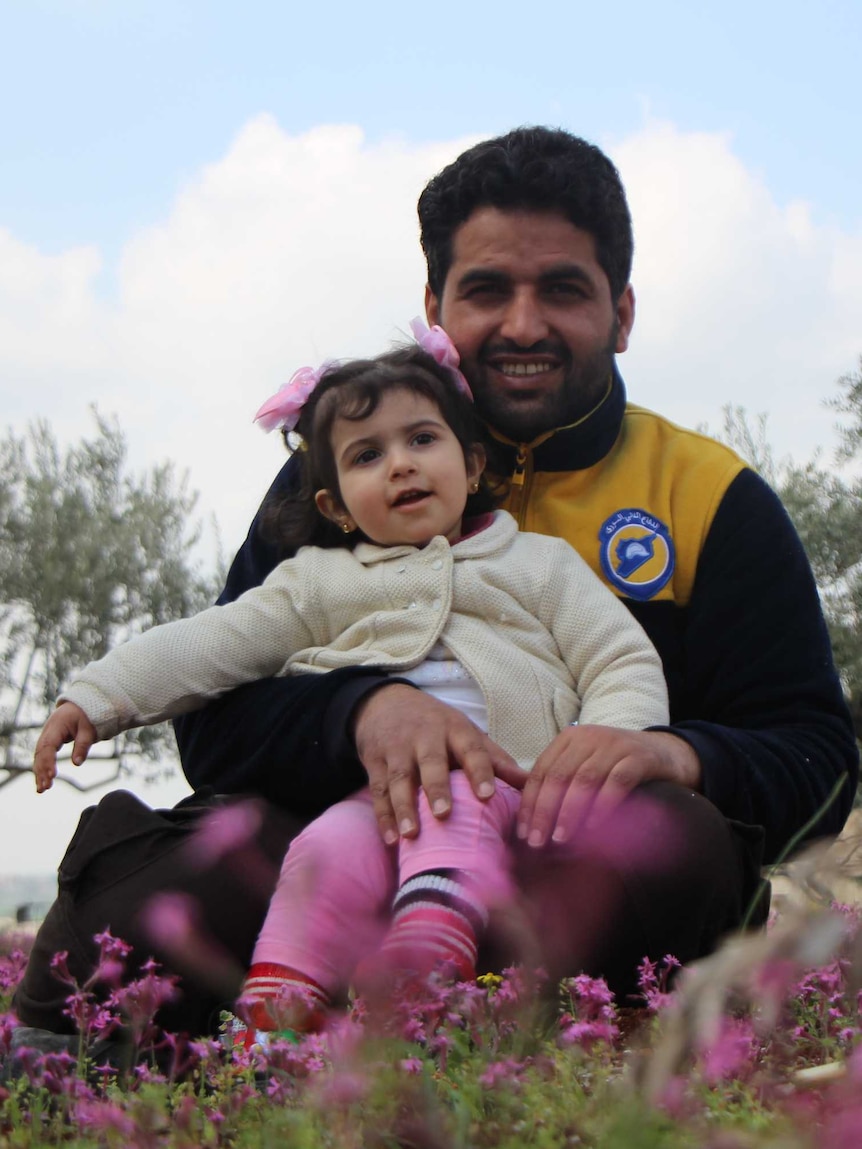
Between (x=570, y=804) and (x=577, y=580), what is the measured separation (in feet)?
3.27

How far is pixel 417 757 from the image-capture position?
3537 mm

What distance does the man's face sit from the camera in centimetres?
468

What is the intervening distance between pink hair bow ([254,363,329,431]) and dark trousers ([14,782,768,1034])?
4.22ft

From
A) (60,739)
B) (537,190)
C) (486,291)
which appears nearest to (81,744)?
(60,739)

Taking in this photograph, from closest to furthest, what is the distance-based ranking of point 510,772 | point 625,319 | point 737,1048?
point 737,1048 < point 510,772 < point 625,319

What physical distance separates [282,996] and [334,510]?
6.47 feet

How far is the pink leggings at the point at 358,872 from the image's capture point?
3270 mm

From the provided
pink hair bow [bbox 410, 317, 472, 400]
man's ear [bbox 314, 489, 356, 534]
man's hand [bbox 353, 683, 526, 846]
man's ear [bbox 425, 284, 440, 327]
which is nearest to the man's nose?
pink hair bow [bbox 410, 317, 472, 400]

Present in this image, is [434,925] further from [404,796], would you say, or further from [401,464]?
[401,464]

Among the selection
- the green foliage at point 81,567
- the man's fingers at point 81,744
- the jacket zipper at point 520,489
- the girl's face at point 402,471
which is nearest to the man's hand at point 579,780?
the girl's face at point 402,471

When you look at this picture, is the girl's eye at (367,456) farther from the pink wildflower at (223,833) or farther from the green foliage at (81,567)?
the green foliage at (81,567)

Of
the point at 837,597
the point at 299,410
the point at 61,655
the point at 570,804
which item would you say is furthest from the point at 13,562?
the point at 570,804

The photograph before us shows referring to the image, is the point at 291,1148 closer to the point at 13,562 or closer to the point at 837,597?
the point at 837,597

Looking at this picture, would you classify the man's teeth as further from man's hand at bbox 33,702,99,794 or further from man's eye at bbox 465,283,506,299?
man's hand at bbox 33,702,99,794
